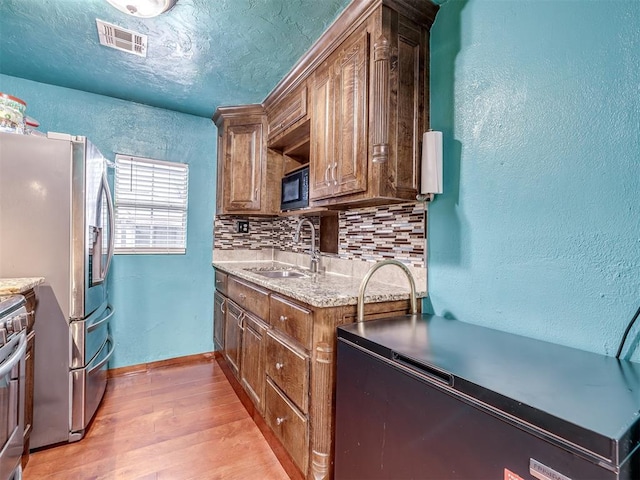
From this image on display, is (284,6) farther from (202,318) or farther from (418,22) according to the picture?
(202,318)

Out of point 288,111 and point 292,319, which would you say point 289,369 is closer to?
point 292,319

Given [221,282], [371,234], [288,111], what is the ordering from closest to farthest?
[371,234], [288,111], [221,282]

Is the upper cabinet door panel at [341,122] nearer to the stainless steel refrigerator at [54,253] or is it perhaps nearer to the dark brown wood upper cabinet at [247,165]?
the dark brown wood upper cabinet at [247,165]

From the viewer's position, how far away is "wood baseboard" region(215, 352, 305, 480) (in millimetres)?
1473

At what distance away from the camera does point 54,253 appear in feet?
5.43

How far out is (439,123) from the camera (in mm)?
1488

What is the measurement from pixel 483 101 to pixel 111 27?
79.4 inches

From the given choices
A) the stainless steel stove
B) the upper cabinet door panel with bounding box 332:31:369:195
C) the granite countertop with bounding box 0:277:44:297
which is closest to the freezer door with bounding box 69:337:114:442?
the stainless steel stove

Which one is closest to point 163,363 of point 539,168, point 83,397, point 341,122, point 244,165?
point 83,397

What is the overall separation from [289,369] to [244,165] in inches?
75.6

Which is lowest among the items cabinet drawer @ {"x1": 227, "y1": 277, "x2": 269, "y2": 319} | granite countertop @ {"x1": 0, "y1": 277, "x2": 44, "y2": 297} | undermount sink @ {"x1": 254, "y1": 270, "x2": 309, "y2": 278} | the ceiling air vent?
cabinet drawer @ {"x1": 227, "y1": 277, "x2": 269, "y2": 319}

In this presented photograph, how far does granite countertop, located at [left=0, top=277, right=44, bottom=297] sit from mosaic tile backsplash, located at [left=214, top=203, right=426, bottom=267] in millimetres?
1548

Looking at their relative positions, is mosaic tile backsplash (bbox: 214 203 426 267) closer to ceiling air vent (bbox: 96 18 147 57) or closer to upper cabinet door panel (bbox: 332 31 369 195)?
upper cabinet door panel (bbox: 332 31 369 195)

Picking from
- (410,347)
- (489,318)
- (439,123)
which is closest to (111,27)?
(439,123)
